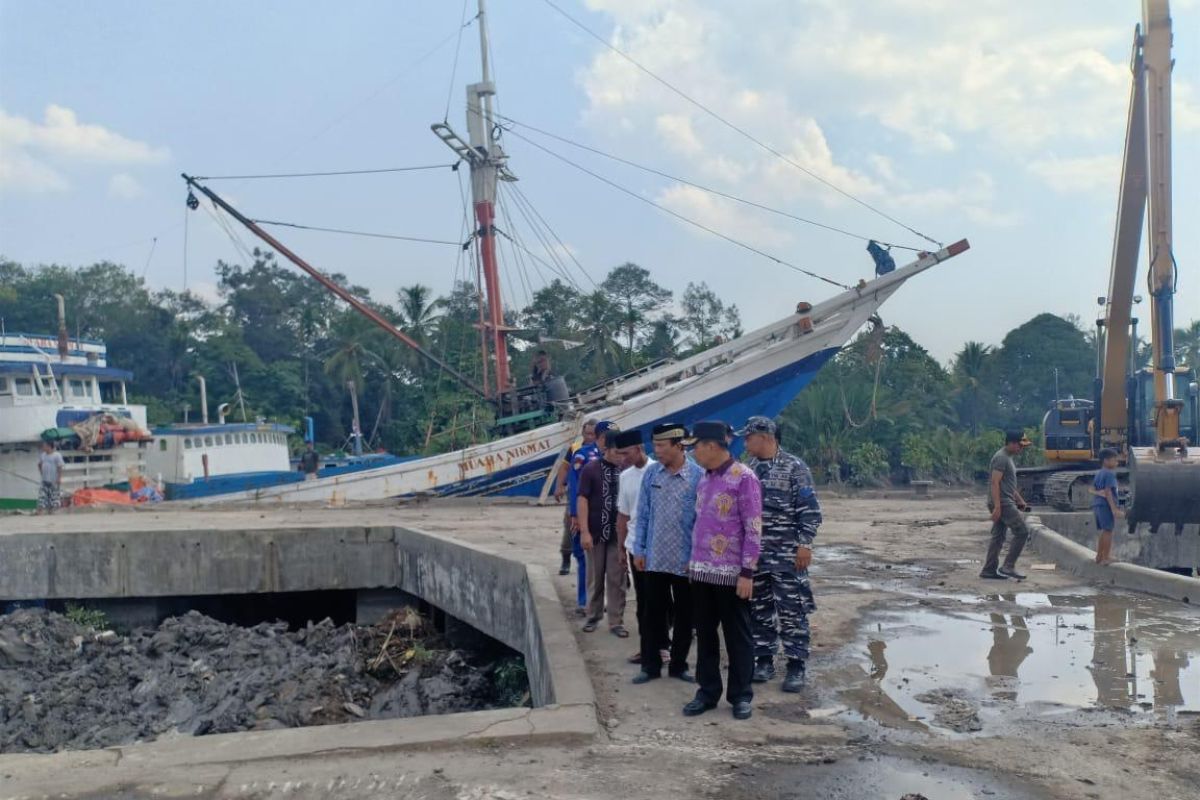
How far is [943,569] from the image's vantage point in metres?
10.3

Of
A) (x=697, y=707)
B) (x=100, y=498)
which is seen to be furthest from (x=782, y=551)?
(x=100, y=498)

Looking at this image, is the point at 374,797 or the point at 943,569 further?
the point at 943,569

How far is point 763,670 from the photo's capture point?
18.9 feet

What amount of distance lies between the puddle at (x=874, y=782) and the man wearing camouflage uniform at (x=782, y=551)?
1.30 m

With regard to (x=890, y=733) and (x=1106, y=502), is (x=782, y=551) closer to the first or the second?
(x=890, y=733)


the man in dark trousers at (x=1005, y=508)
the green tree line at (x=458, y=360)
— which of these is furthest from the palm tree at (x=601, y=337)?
the man in dark trousers at (x=1005, y=508)

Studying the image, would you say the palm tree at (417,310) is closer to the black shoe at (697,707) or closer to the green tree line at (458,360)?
the green tree line at (458,360)

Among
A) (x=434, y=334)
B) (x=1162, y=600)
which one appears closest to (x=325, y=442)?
(x=434, y=334)

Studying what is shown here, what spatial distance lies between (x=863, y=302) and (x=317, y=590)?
1327 centimetres

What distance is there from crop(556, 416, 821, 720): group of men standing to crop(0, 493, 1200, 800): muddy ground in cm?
23

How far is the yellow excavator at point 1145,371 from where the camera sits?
12.2m

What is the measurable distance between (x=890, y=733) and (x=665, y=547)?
1.52m

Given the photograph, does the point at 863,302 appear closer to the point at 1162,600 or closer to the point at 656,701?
the point at 1162,600

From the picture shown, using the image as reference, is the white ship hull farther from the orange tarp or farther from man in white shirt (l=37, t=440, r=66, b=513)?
man in white shirt (l=37, t=440, r=66, b=513)
